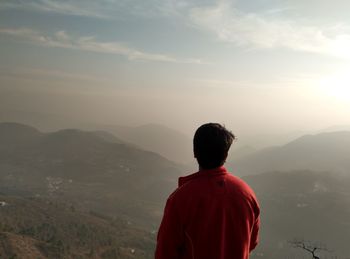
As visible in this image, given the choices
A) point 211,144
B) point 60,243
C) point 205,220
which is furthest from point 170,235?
point 60,243

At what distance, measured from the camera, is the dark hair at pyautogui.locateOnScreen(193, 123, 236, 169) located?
5.03 m

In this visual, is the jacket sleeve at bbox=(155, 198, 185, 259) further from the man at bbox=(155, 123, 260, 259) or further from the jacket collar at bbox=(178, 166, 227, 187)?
the jacket collar at bbox=(178, 166, 227, 187)

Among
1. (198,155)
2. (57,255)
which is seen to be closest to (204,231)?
(198,155)

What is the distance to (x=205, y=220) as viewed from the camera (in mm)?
4809

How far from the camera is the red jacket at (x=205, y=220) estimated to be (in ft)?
15.7

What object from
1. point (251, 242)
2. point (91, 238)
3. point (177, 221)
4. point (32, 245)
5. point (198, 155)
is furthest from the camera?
point (91, 238)

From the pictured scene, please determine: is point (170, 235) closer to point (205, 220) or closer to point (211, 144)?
point (205, 220)

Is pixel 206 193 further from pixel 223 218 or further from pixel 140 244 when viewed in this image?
pixel 140 244

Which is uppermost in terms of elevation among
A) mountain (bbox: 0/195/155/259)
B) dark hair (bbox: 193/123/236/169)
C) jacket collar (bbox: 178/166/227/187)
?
dark hair (bbox: 193/123/236/169)

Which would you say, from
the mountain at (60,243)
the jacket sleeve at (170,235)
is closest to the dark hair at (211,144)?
the jacket sleeve at (170,235)

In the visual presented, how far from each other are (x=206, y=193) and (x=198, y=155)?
1.77 feet

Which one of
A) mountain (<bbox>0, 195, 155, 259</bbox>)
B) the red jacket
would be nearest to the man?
the red jacket

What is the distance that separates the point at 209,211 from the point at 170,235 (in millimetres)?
562

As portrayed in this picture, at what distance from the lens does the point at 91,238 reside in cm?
18900
